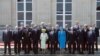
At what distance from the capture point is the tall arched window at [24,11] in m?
35.9

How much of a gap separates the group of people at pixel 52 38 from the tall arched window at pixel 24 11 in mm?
7243

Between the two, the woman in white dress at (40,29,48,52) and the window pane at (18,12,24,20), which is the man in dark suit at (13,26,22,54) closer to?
the woman in white dress at (40,29,48,52)

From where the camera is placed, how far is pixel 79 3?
35.1 metres

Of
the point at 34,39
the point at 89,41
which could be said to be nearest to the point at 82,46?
the point at 89,41

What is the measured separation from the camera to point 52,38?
28406mm

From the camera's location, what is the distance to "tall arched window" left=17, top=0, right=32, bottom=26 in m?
35.9

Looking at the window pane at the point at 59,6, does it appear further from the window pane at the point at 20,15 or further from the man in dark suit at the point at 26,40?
the man in dark suit at the point at 26,40

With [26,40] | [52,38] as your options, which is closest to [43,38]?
[52,38]

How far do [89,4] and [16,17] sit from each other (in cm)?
572

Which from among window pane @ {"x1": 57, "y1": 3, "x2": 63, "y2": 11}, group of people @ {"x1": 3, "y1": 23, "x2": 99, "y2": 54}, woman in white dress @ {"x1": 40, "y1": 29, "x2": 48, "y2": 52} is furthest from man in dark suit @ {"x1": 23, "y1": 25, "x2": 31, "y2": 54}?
window pane @ {"x1": 57, "y1": 3, "x2": 63, "y2": 11}

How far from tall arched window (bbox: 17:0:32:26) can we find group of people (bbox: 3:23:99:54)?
23.8 ft

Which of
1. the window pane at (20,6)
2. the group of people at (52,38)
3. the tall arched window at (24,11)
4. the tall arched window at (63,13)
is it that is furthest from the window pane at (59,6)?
the group of people at (52,38)

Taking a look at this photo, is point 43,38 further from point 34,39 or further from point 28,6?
point 28,6

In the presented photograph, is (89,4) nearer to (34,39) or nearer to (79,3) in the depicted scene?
(79,3)
